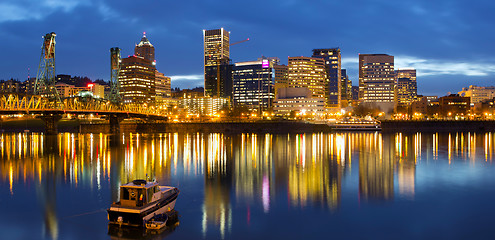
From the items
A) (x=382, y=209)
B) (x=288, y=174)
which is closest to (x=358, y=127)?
(x=288, y=174)

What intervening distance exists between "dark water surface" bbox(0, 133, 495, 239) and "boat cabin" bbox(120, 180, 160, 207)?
152cm

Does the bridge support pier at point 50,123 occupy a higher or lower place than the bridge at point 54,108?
lower

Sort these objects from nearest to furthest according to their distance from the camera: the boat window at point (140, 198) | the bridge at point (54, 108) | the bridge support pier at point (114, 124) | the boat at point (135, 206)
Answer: the boat at point (135, 206)
the boat window at point (140, 198)
the bridge at point (54, 108)
the bridge support pier at point (114, 124)

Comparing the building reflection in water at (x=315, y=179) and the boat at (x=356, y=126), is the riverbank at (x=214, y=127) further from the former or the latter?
the building reflection in water at (x=315, y=179)

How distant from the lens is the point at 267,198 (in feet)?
92.9

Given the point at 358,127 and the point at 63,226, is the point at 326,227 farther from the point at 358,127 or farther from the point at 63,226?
the point at 358,127

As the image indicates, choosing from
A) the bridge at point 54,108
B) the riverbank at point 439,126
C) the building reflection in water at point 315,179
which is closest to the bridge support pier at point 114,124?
the bridge at point 54,108

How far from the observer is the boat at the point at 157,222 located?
67.0 ft

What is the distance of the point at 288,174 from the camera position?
3881 centimetres

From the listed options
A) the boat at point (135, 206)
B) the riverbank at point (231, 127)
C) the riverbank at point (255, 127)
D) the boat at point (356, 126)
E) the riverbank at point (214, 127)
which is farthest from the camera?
the boat at point (356, 126)

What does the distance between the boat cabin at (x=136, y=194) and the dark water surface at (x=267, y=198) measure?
1520 millimetres

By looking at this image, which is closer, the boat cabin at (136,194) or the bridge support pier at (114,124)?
the boat cabin at (136,194)

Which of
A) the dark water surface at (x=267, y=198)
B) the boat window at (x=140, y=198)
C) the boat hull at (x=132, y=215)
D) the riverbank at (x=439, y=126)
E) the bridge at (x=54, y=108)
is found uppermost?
the bridge at (x=54, y=108)

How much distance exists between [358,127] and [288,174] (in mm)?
114059
